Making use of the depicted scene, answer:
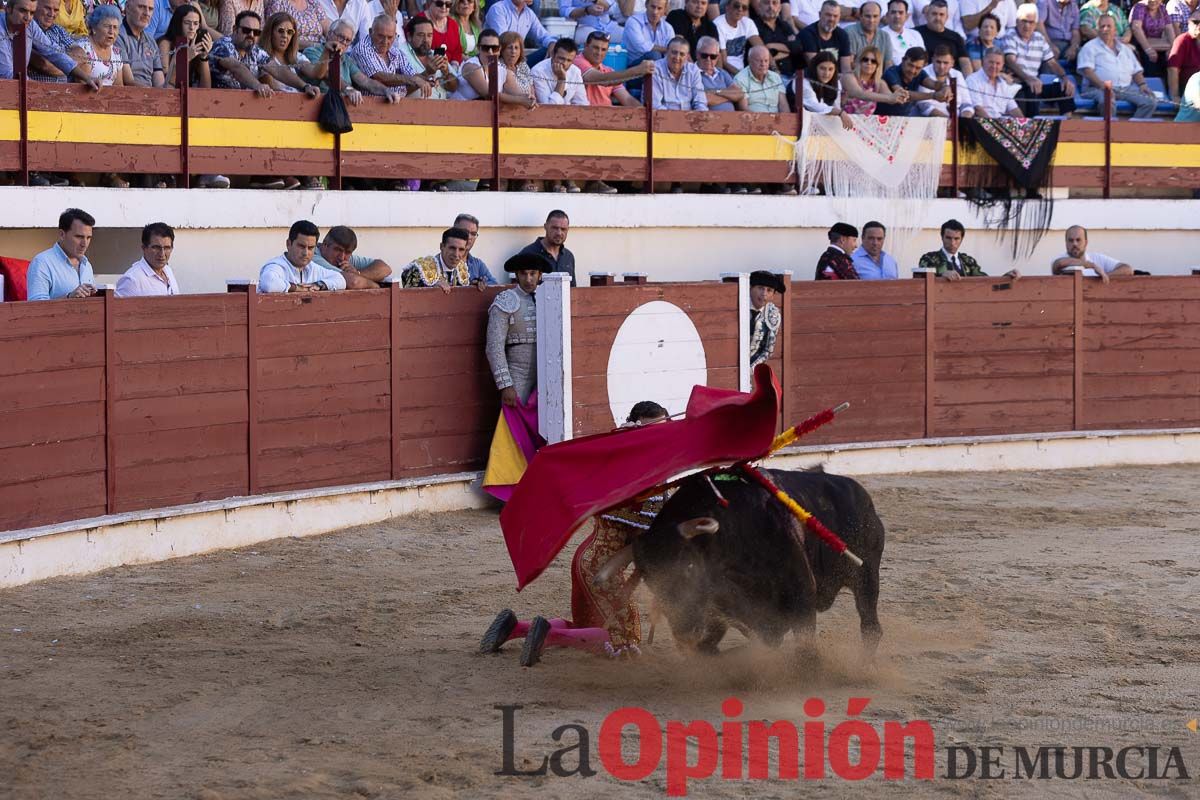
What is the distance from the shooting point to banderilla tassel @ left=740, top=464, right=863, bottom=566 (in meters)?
4.91

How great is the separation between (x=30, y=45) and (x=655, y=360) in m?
3.77

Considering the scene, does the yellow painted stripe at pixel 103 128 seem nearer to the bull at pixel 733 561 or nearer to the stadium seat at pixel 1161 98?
the bull at pixel 733 561

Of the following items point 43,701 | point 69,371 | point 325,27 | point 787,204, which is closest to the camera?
point 43,701

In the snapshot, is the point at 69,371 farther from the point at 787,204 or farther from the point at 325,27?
the point at 787,204

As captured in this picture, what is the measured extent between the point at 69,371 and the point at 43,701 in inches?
100

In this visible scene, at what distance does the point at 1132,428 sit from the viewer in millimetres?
11609

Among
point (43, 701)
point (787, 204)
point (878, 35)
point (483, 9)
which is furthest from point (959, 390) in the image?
point (43, 701)

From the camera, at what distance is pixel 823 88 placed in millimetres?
12438

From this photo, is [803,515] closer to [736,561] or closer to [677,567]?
[736,561]

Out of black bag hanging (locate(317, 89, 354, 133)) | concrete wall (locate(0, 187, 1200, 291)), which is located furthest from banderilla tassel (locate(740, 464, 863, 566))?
black bag hanging (locate(317, 89, 354, 133))

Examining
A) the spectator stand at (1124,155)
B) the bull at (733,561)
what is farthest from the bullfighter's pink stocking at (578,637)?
the spectator stand at (1124,155)

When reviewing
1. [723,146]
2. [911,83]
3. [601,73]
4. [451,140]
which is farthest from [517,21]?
[911,83]

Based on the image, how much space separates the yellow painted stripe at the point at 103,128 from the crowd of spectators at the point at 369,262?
2.12ft

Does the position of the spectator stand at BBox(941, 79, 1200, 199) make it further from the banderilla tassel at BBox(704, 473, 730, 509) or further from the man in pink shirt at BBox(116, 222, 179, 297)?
the banderilla tassel at BBox(704, 473, 730, 509)
